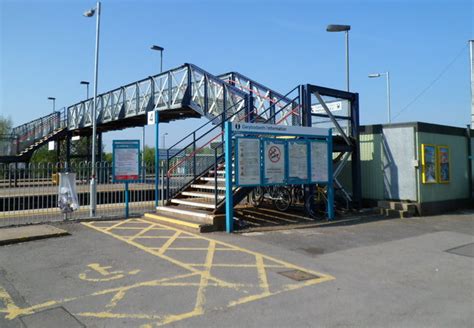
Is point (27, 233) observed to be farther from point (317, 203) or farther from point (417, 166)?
point (417, 166)

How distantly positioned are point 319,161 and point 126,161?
18.4 feet

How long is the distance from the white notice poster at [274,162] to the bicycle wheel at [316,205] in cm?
176

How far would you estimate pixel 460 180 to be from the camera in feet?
47.6

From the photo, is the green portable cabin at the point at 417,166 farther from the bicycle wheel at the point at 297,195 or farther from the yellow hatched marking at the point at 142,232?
the yellow hatched marking at the point at 142,232

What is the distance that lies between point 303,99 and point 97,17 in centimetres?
1017

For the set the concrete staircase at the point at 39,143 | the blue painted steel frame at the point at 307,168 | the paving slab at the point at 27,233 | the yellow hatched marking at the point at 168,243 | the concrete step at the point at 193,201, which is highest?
the concrete staircase at the point at 39,143

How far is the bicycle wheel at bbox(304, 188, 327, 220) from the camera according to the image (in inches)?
457

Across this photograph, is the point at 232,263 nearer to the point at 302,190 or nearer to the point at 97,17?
the point at 302,190

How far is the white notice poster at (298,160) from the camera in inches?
416

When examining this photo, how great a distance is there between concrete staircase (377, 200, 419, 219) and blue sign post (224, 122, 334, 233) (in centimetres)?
247

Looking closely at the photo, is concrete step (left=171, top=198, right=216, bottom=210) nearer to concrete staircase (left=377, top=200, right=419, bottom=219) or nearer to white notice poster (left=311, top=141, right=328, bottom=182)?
white notice poster (left=311, top=141, right=328, bottom=182)

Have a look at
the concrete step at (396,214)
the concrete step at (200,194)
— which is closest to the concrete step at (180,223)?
the concrete step at (200,194)

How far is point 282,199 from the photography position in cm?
1229

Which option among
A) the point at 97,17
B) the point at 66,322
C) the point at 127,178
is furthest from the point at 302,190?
the point at 97,17
